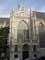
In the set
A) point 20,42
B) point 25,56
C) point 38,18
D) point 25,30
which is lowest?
point 25,56

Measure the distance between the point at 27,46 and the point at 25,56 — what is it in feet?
0.66

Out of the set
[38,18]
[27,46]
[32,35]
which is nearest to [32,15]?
[38,18]

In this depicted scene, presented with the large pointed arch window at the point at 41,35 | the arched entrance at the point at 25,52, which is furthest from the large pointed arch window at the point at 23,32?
the large pointed arch window at the point at 41,35

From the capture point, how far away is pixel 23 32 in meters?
3.69

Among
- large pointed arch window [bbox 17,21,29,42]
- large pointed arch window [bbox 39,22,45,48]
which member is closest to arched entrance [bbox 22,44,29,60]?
large pointed arch window [bbox 17,21,29,42]

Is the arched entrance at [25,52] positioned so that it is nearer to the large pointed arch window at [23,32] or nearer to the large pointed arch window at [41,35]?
the large pointed arch window at [23,32]

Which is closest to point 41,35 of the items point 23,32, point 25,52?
point 23,32

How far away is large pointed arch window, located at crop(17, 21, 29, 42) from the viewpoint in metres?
3.67

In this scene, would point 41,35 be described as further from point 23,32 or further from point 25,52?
point 25,52

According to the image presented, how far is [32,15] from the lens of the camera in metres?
3.77

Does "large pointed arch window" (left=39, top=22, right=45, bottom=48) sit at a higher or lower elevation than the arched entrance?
higher

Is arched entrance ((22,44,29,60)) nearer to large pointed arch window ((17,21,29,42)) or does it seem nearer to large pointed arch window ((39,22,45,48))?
large pointed arch window ((17,21,29,42))

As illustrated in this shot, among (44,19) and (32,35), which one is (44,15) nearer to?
(44,19)

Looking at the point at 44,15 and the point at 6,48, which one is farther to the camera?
the point at 44,15
